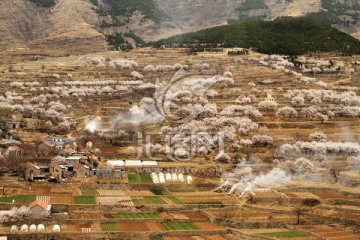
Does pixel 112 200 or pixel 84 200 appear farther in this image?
pixel 112 200

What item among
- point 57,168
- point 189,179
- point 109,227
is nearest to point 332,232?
point 109,227

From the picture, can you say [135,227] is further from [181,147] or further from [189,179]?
[181,147]

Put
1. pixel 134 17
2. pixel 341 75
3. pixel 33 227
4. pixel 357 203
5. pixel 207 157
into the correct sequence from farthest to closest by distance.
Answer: pixel 134 17, pixel 341 75, pixel 207 157, pixel 357 203, pixel 33 227

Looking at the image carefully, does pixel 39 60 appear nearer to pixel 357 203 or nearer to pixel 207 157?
pixel 207 157

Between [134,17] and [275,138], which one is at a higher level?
[134,17]

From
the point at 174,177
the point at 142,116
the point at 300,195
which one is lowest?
the point at 300,195

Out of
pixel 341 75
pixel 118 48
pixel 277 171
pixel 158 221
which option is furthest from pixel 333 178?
pixel 118 48
